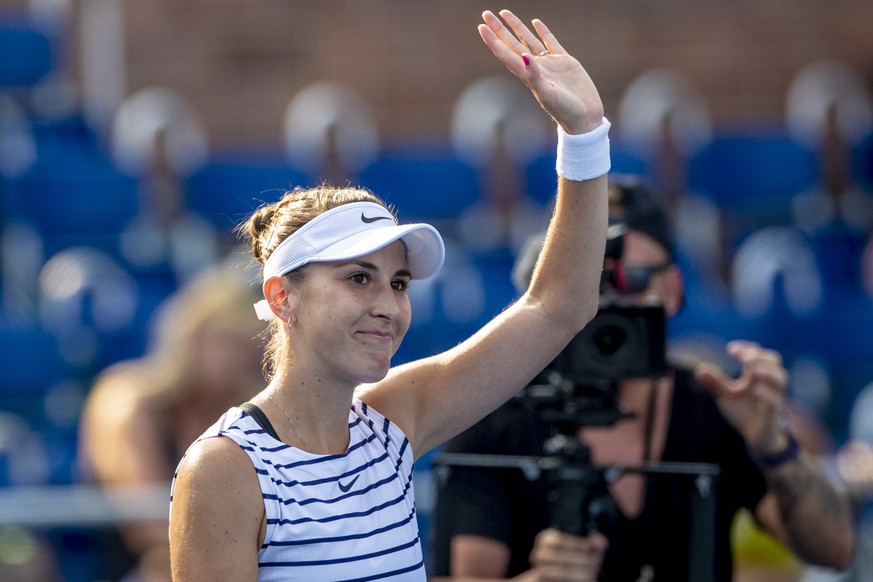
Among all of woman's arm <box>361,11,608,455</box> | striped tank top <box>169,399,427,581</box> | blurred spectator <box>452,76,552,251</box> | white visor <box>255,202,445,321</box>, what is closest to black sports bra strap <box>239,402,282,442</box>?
striped tank top <box>169,399,427,581</box>

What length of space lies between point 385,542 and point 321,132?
3793mm

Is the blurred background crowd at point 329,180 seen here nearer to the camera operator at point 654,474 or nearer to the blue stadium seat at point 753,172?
the blue stadium seat at point 753,172

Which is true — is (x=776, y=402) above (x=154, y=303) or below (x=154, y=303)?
below

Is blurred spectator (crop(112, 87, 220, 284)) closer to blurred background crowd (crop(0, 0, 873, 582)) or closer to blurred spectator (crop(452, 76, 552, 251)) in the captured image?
blurred background crowd (crop(0, 0, 873, 582))

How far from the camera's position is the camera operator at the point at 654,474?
114 inches

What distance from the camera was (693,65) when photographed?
725 centimetres

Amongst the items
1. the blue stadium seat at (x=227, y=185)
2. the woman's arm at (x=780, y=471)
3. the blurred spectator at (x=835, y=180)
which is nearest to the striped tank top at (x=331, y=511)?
the woman's arm at (x=780, y=471)

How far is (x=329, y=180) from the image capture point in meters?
5.70

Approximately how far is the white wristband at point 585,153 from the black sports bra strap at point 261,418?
66 centimetres

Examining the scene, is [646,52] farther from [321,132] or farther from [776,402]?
[776,402]

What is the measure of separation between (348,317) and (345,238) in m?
0.13

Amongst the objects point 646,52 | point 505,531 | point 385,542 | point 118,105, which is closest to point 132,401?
point 505,531

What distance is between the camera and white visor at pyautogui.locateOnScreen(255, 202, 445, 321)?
2.13m

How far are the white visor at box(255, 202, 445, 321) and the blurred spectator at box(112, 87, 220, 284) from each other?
3.33 metres
